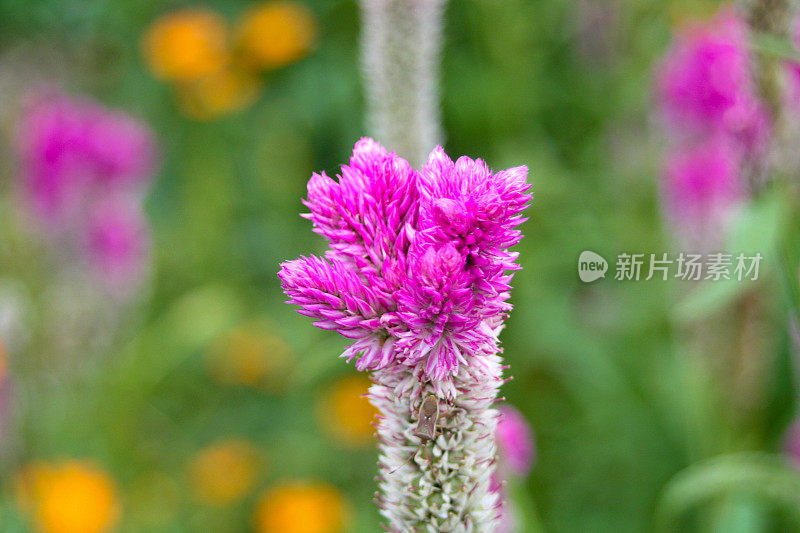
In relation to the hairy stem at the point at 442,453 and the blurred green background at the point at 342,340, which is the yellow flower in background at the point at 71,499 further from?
the hairy stem at the point at 442,453

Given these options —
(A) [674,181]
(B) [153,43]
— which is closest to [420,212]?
(A) [674,181]

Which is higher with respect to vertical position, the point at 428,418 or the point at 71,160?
the point at 71,160

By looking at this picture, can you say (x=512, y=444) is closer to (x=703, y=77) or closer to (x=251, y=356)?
(x=703, y=77)

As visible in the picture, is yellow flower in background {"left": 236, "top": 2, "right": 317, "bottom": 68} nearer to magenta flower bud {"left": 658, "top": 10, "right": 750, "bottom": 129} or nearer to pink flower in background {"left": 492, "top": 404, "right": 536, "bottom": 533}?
magenta flower bud {"left": 658, "top": 10, "right": 750, "bottom": 129}

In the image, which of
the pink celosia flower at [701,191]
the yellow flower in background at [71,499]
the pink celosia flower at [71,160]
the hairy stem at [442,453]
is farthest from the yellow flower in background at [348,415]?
the hairy stem at [442,453]

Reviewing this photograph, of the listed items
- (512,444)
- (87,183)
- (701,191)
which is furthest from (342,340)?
(87,183)

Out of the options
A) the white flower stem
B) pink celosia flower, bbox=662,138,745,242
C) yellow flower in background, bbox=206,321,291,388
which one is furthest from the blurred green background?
the white flower stem
